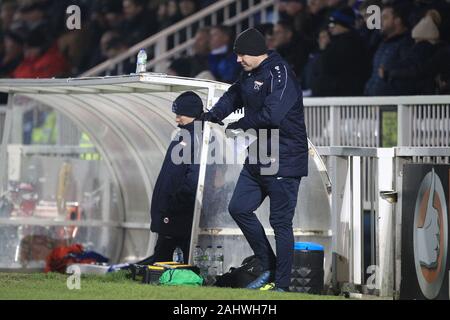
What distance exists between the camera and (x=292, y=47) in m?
16.1

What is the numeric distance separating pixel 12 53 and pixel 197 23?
4.42 m

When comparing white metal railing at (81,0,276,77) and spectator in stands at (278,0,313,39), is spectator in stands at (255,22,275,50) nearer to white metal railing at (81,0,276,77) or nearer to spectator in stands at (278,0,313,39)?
spectator in stands at (278,0,313,39)

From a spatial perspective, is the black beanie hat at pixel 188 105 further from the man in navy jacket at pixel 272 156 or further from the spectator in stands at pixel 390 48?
the spectator in stands at pixel 390 48

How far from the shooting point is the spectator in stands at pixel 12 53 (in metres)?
22.2

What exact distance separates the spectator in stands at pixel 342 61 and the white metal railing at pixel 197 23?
9.86 feet

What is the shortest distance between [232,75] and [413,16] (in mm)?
3063

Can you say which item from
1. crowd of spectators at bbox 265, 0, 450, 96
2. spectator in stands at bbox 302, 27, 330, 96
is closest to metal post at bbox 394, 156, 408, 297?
crowd of spectators at bbox 265, 0, 450, 96

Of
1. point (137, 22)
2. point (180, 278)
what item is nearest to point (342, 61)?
point (180, 278)

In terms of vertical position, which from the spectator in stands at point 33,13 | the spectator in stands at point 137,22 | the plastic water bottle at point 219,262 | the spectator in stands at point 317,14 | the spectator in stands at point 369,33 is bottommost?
the plastic water bottle at point 219,262

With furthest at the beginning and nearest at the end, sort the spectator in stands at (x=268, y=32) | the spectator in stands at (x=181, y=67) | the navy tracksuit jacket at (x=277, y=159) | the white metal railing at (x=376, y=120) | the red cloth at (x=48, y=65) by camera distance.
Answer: the red cloth at (x=48, y=65) → the spectator in stands at (x=181, y=67) → the spectator in stands at (x=268, y=32) → the white metal railing at (x=376, y=120) → the navy tracksuit jacket at (x=277, y=159)

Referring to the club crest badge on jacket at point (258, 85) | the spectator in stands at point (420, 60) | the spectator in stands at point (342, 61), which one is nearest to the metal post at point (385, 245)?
the club crest badge on jacket at point (258, 85)

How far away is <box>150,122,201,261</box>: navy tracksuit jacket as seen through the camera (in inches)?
467

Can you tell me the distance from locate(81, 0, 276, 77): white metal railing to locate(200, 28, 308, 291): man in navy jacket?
7.64 meters
